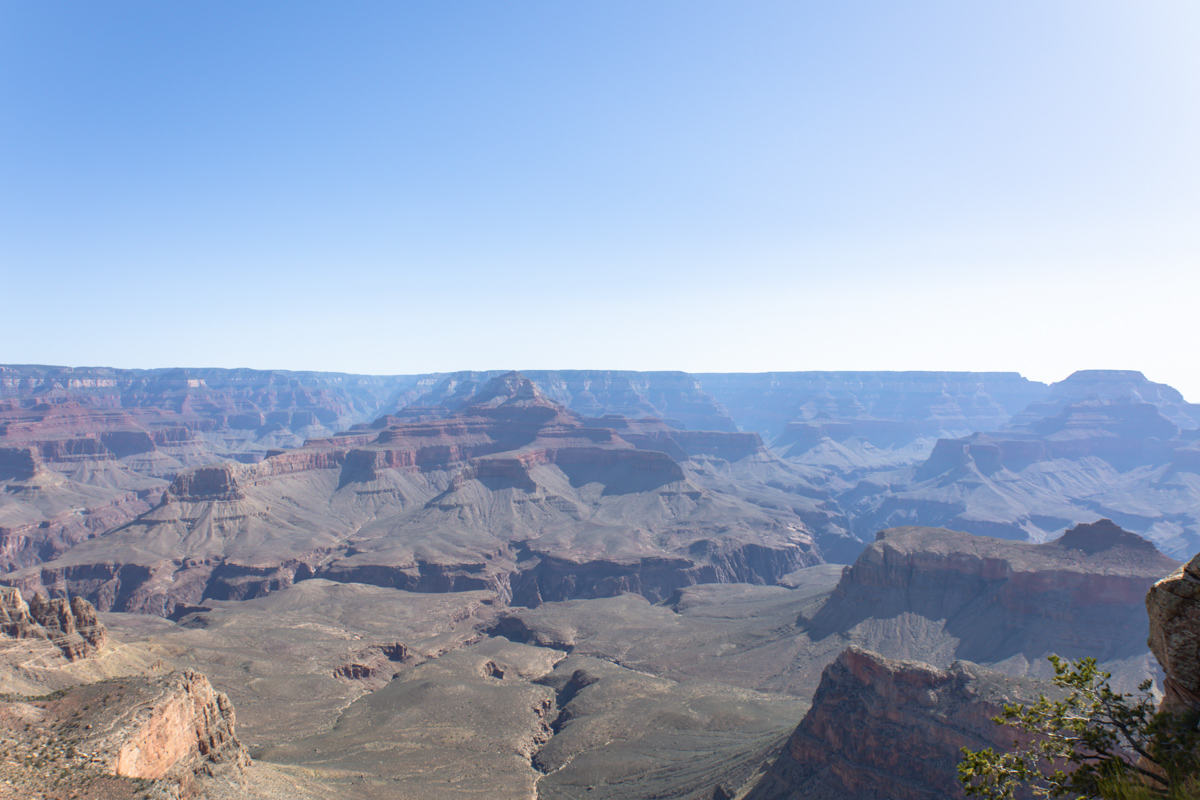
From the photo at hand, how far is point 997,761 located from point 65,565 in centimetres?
Result: 15576

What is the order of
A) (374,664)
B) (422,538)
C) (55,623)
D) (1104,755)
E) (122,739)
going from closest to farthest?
(1104,755) < (122,739) < (55,623) < (374,664) < (422,538)

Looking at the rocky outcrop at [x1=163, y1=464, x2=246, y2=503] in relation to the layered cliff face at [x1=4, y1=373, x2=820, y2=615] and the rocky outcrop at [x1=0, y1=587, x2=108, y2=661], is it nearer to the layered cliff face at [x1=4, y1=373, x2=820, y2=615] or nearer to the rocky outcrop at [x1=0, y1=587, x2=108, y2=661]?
the layered cliff face at [x1=4, y1=373, x2=820, y2=615]

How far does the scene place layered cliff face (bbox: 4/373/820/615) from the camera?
127 meters

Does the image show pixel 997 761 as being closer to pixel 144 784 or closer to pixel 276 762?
pixel 144 784

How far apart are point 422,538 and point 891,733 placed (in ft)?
396

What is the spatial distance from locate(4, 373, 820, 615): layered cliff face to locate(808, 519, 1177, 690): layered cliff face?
2079 inches

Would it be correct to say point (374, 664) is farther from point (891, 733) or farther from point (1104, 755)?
point (1104, 755)

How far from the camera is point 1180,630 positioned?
1225 cm

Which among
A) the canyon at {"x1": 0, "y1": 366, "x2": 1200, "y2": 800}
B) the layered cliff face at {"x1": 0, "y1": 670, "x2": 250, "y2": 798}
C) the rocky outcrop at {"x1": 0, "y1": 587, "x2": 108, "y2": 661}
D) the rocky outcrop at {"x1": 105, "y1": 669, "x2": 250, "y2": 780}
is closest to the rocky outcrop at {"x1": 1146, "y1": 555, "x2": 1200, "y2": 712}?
the canyon at {"x1": 0, "y1": 366, "x2": 1200, "y2": 800}

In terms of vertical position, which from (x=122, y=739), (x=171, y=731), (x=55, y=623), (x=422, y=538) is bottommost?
(x=422, y=538)

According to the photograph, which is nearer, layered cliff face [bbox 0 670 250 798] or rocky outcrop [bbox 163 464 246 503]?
layered cliff face [bbox 0 670 250 798]

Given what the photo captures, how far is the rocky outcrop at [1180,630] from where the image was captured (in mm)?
12078

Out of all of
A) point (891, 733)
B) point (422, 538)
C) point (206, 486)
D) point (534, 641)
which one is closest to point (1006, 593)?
point (891, 733)

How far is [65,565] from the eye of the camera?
124125 mm
